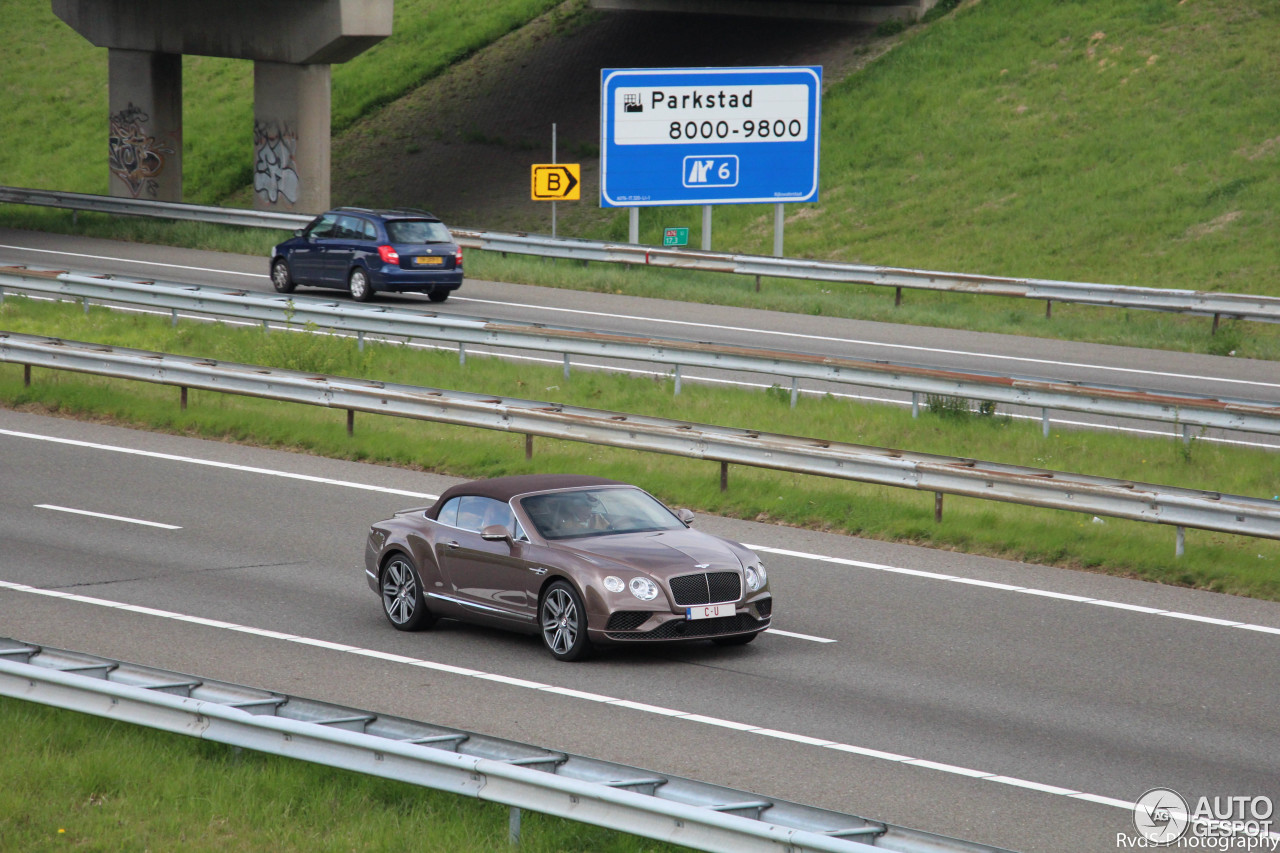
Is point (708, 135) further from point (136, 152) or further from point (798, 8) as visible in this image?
point (136, 152)

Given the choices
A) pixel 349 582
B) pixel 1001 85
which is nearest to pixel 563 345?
pixel 349 582

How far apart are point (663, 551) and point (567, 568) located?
28.0 inches

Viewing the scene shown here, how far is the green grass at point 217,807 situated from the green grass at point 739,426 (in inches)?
326

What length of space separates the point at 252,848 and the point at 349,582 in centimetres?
612

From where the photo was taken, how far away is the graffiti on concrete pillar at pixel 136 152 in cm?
4272

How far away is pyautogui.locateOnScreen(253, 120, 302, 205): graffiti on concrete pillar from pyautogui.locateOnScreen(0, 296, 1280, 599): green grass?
593 inches

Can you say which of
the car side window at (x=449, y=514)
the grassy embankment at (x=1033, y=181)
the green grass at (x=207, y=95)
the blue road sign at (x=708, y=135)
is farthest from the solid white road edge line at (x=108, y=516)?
the green grass at (x=207, y=95)

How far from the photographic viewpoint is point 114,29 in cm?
4169

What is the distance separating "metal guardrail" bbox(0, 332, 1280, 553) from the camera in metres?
14.2

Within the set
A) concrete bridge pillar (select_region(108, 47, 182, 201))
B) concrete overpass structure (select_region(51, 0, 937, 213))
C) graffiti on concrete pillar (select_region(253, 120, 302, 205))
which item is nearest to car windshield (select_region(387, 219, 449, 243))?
concrete overpass structure (select_region(51, 0, 937, 213))

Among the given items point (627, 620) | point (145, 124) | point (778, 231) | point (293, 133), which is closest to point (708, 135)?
point (778, 231)

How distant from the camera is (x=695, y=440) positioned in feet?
55.0

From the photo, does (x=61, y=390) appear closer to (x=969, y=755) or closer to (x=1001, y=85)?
(x=969, y=755)

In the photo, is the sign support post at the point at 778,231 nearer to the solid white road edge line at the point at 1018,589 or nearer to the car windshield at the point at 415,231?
the car windshield at the point at 415,231
